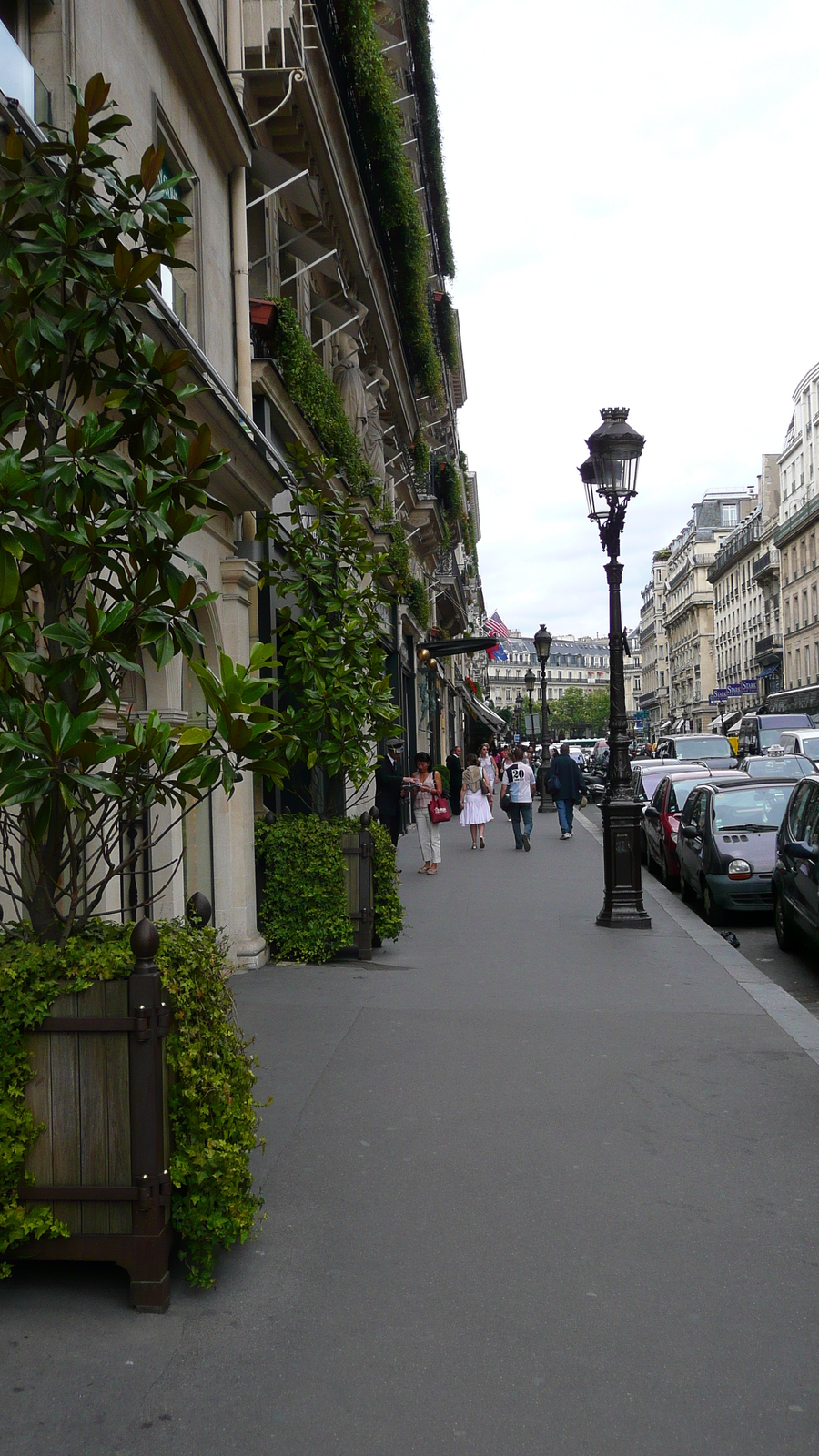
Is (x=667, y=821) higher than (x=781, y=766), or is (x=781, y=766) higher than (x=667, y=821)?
(x=781, y=766)

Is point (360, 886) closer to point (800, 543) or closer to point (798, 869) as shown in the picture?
point (798, 869)

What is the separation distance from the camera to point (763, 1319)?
152 inches

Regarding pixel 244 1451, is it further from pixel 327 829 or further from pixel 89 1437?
pixel 327 829

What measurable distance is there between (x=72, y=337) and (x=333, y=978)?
6.42m

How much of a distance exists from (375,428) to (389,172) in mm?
4331

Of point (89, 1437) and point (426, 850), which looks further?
point (426, 850)

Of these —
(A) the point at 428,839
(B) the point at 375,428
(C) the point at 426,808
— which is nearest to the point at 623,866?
(C) the point at 426,808

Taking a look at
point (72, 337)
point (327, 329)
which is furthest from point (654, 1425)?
point (327, 329)

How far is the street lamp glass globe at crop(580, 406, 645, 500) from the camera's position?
1312 cm

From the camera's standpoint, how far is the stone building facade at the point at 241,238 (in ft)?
25.8

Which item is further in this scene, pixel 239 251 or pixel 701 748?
pixel 701 748

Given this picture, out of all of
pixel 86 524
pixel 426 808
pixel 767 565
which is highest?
pixel 767 565

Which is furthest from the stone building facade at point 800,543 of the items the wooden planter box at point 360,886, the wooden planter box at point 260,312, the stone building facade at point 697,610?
the wooden planter box at point 360,886

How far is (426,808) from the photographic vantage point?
18359 mm
